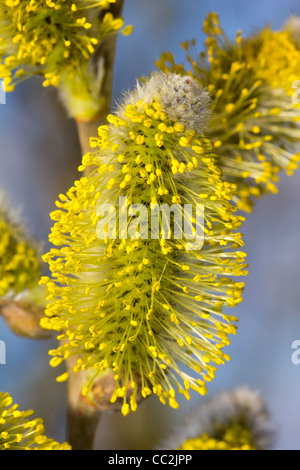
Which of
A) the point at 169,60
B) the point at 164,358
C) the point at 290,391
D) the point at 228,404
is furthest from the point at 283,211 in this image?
the point at 164,358

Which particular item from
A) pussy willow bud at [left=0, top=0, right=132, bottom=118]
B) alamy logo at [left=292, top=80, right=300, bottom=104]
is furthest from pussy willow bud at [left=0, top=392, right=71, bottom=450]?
alamy logo at [left=292, top=80, right=300, bottom=104]

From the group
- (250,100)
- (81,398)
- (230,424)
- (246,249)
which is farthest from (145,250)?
(246,249)

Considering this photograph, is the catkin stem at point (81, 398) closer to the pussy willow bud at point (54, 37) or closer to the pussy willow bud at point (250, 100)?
the pussy willow bud at point (54, 37)

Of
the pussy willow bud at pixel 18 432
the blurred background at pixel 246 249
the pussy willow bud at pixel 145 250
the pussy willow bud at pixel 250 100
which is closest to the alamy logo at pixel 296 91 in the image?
the pussy willow bud at pixel 250 100

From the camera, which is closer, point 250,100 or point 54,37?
point 54,37

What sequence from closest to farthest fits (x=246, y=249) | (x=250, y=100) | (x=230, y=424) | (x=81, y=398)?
(x=81, y=398) < (x=250, y=100) < (x=230, y=424) < (x=246, y=249)

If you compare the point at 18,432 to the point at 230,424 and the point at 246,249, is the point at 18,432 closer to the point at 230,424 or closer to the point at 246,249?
the point at 230,424
